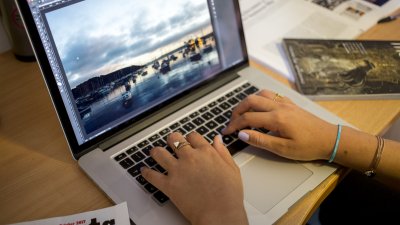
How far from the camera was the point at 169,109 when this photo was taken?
80 centimetres

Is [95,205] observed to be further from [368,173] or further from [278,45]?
[278,45]

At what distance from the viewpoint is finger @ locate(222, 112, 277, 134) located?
73 centimetres

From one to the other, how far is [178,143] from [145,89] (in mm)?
141

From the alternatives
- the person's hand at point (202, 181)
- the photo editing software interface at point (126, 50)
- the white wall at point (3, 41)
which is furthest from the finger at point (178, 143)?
the white wall at point (3, 41)

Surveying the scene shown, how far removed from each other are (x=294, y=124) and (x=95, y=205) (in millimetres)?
380

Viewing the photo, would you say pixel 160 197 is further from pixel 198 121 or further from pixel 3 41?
pixel 3 41

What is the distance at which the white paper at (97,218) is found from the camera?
0.62m

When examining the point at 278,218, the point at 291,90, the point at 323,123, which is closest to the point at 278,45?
the point at 291,90

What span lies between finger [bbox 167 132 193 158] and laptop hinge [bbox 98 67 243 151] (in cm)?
9

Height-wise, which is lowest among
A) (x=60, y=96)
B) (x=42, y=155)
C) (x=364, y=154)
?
(x=364, y=154)

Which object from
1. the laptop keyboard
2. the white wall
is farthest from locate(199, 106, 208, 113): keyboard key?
the white wall

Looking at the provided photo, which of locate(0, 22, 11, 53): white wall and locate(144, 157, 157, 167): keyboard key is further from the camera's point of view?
locate(0, 22, 11, 53): white wall

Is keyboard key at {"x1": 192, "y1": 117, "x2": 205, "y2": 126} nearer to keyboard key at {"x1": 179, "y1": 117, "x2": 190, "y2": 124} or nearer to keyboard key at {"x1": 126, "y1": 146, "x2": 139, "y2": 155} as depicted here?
keyboard key at {"x1": 179, "y1": 117, "x2": 190, "y2": 124}

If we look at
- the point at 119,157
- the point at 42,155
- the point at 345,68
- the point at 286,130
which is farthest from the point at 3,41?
the point at 345,68
